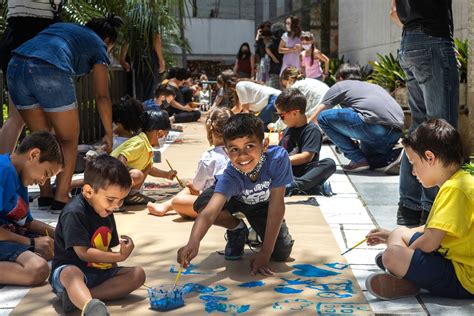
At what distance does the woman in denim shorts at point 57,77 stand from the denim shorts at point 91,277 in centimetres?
190

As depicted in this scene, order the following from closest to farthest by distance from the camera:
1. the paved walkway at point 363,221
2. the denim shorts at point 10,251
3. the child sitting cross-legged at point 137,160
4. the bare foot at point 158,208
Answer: the paved walkway at point 363,221, the denim shorts at point 10,251, the bare foot at point 158,208, the child sitting cross-legged at point 137,160

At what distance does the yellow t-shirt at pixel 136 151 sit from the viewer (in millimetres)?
5934

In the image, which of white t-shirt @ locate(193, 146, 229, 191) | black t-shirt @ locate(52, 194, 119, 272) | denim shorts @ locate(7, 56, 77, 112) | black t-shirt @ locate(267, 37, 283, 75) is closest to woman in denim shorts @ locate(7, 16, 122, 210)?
denim shorts @ locate(7, 56, 77, 112)

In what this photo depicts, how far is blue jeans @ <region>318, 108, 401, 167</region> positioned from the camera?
24.7 feet

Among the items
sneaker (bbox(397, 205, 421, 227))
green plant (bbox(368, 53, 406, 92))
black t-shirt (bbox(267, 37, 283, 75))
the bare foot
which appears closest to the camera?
sneaker (bbox(397, 205, 421, 227))

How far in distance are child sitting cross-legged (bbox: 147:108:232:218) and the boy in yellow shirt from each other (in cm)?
191

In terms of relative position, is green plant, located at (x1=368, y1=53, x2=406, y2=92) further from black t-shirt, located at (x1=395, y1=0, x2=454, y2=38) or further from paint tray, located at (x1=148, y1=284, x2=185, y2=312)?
paint tray, located at (x1=148, y1=284, x2=185, y2=312)

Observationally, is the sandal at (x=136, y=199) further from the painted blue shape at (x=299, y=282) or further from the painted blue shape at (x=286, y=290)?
the painted blue shape at (x=286, y=290)

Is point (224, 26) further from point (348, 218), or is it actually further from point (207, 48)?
point (348, 218)

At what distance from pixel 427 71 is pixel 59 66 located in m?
2.40

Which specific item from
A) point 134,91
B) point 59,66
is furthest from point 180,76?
point 59,66

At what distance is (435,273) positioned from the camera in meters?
3.53

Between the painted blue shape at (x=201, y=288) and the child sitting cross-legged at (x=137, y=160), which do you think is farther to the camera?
the child sitting cross-legged at (x=137, y=160)

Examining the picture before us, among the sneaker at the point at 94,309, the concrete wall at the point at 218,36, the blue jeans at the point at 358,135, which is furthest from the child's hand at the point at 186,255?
the concrete wall at the point at 218,36
